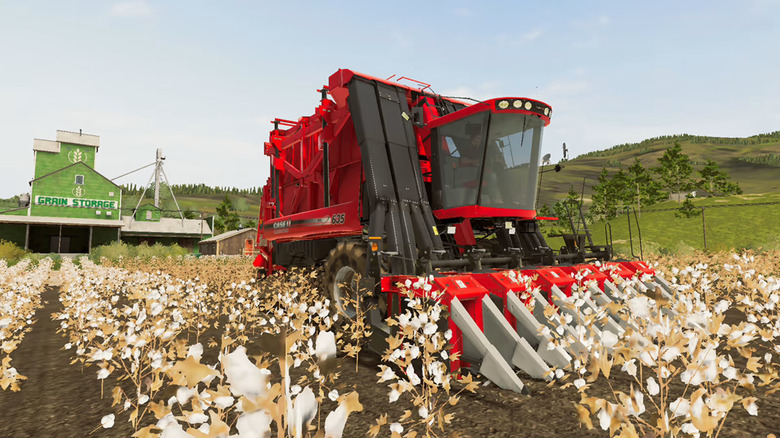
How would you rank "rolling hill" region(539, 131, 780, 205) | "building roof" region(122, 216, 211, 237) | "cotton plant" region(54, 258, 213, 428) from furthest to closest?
"rolling hill" region(539, 131, 780, 205), "building roof" region(122, 216, 211, 237), "cotton plant" region(54, 258, 213, 428)

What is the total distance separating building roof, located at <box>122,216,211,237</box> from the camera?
36.3 meters

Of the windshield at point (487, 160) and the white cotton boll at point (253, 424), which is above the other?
the windshield at point (487, 160)

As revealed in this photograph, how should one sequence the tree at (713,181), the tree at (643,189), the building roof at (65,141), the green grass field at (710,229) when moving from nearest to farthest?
the green grass field at (710,229)
the building roof at (65,141)
the tree at (643,189)
the tree at (713,181)

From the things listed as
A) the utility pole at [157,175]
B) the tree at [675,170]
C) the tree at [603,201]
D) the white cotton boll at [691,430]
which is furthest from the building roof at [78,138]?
the tree at [675,170]

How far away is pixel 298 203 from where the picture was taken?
847 centimetres

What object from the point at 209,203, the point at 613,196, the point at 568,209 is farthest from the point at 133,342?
the point at 209,203

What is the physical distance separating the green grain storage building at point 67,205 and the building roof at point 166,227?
2.08 meters

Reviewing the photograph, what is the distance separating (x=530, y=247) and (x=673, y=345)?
523 cm

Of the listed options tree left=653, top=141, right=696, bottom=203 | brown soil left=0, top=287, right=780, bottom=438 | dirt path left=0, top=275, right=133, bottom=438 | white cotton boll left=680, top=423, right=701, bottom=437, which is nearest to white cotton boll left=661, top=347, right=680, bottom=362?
white cotton boll left=680, top=423, right=701, bottom=437

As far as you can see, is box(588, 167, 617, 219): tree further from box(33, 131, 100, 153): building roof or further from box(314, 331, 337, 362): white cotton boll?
box(314, 331, 337, 362): white cotton boll

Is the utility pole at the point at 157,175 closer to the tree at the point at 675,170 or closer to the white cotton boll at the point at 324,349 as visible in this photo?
the white cotton boll at the point at 324,349

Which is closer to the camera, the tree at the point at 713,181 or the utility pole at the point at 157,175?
the utility pole at the point at 157,175

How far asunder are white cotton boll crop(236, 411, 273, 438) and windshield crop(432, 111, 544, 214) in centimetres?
538

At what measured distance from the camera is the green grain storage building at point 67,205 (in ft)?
102
